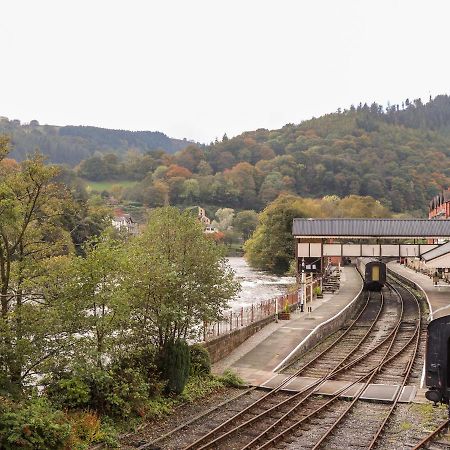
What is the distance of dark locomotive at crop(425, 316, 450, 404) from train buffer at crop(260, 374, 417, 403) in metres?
5.95

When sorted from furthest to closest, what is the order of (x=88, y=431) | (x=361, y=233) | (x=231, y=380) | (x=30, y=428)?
1. (x=361, y=233)
2. (x=231, y=380)
3. (x=88, y=431)
4. (x=30, y=428)

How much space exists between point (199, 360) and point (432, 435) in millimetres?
8367

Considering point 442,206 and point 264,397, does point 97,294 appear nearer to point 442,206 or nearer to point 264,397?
point 264,397

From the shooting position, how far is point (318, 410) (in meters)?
15.8

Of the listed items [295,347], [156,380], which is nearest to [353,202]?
[295,347]

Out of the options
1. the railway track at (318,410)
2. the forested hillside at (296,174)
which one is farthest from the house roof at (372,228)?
the forested hillside at (296,174)

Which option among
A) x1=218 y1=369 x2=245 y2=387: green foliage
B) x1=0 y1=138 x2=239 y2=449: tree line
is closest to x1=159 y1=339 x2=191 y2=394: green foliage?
x1=0 y1=138 x2=239 y2=449: tree line

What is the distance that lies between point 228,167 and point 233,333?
6772 inches

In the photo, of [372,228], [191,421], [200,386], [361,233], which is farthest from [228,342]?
[372,228]

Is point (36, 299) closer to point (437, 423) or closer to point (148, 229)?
point (148, 229)

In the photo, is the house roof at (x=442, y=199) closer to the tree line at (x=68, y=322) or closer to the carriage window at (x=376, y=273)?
the carriage window at (x=376, y=273)

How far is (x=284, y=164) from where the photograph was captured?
6919 inches

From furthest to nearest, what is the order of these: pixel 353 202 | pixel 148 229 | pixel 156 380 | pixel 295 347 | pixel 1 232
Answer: pixel 353 202
pixel 295 347
pixel 148 229
pixel 156 380
pixel 1 232

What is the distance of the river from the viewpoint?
45.6 meters
